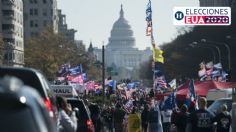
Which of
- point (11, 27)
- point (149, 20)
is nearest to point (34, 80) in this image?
point (149, 20)

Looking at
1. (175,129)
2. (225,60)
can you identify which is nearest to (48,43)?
(225,60)

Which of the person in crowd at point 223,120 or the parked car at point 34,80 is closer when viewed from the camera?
the parked car at point 34,80

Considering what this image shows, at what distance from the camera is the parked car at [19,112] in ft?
18.5

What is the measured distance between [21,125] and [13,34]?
125 meters

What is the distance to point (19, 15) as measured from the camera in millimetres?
137750

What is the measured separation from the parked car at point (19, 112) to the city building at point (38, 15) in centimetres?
16352

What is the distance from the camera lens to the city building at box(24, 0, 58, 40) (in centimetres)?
16988

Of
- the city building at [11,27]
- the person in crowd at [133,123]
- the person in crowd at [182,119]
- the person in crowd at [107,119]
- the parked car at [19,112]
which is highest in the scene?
the city building at [11,27]

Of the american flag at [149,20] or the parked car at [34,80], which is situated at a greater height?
the american flag at [149,20]

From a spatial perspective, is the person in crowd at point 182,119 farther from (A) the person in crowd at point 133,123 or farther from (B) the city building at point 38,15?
(B) the city building at point 38,15

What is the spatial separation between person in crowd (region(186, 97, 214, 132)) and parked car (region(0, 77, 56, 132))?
9315 mm

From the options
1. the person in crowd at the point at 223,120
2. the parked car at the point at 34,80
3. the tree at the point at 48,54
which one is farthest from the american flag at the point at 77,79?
the parked car at the point at 34,80

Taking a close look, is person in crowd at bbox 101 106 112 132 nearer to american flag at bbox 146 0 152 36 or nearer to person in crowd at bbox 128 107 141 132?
american flag at bbox 146 0 152 36

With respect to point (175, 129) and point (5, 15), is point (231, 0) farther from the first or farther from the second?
point (175, 129)
